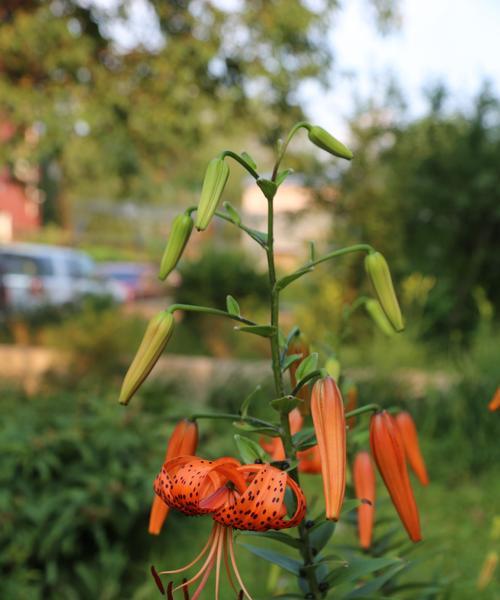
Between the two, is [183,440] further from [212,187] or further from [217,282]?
[217,282]

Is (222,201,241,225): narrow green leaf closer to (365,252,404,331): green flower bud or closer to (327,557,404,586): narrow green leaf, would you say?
(365,252,404,331): green flower bud

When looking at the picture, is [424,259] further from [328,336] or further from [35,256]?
[35,256]

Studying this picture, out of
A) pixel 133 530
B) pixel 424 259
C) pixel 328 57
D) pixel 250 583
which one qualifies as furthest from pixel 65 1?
pixel 250 583

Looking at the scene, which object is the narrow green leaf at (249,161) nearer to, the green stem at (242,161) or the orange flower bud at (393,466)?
the green stem at (242,161)

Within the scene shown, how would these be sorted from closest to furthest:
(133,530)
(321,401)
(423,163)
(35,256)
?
(321,401) → (133,530) → (423,163) → (35,256)

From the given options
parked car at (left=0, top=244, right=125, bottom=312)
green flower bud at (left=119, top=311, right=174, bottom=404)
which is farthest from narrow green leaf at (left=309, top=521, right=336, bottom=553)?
parked car at (left=0, top=244, right=125, bottom=312)

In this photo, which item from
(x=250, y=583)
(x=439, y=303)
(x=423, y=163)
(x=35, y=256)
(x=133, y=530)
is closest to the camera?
(x=250, y=583)

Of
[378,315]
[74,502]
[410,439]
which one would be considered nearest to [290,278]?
[410,439]
